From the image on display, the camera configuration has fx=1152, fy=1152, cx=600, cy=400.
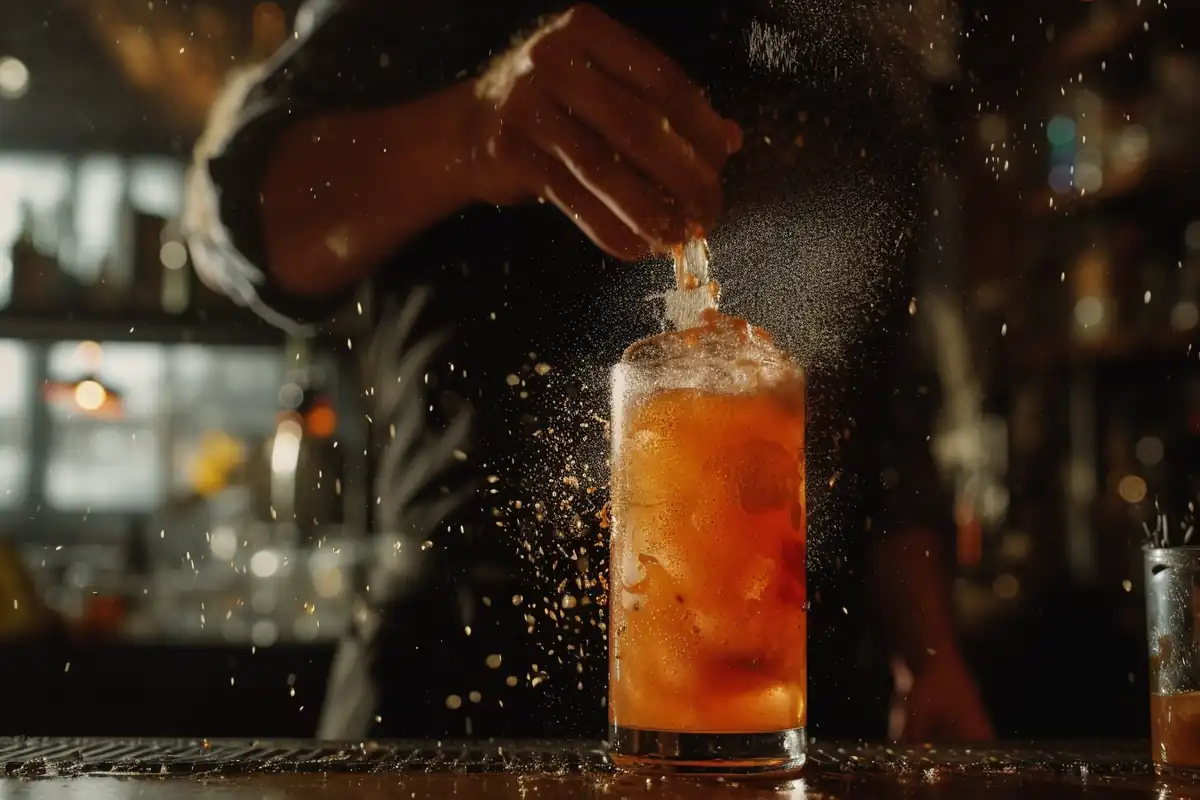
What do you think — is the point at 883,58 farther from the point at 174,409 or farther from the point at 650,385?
the point at 174,409

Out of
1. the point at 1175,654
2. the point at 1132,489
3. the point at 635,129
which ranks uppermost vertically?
the point at 635,129

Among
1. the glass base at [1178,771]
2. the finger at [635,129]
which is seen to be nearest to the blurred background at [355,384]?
the finger at [635,129]

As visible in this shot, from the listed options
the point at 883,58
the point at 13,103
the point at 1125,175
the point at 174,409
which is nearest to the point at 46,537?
the point at 174,409

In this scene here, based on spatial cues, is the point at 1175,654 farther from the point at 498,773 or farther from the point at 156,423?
the point at 156,423

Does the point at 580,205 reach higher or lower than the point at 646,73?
lower

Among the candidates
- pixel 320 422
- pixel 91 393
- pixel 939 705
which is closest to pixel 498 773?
pixel 939 705

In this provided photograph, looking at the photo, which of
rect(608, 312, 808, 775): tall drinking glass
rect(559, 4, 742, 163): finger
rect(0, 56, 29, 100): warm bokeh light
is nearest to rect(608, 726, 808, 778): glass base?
rect(608, 312, 808, 775): tall drinking glass
